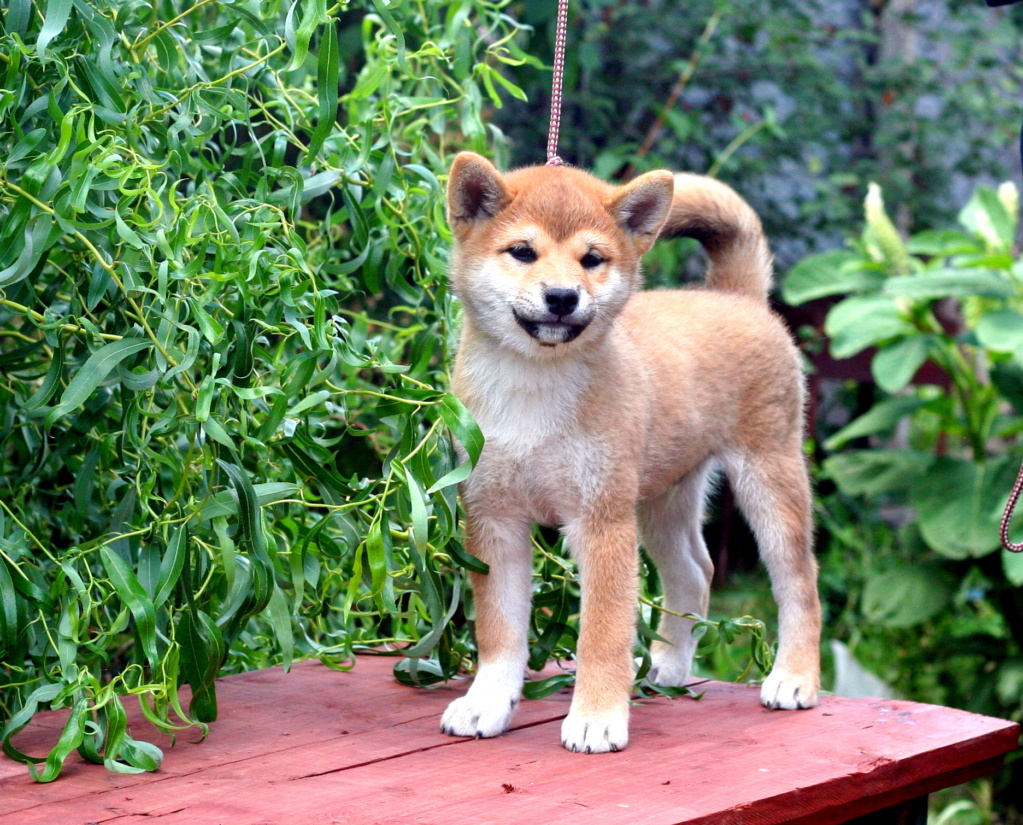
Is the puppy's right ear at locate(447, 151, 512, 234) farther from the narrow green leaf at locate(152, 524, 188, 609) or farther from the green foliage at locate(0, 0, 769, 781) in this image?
the narrow green leaf at locate(152, 524, 188, 609)

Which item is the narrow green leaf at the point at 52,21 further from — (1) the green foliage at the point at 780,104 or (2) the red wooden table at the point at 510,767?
(1) the green foliage at the point at 780,104

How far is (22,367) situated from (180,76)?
0.76 m

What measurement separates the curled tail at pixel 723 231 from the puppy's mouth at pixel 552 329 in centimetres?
76

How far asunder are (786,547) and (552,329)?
86cm

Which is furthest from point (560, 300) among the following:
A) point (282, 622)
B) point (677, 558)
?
point (677, 558)

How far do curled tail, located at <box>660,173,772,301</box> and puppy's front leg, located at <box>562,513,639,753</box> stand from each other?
2.98ft

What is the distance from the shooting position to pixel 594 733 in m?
2.19

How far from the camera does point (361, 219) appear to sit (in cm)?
275

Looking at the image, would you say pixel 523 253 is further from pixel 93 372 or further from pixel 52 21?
pixel 52 21

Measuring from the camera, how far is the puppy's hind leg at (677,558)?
9.47 ft

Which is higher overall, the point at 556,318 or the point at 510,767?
the point at 556,318

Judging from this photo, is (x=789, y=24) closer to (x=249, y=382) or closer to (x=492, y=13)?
(x=492, y=13)

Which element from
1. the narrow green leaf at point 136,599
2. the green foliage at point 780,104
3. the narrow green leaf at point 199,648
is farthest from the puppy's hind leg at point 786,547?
the green foliage at point 780,104

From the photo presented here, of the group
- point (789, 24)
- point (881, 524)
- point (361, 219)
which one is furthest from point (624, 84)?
point (361, 219)
